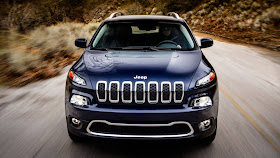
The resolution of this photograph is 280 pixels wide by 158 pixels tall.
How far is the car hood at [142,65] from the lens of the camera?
3.08m

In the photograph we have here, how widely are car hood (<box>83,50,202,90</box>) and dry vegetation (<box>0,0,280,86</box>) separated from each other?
A: 162 inches

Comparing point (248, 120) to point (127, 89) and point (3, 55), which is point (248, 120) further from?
point (3, 55)

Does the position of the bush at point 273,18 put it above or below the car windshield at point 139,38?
below

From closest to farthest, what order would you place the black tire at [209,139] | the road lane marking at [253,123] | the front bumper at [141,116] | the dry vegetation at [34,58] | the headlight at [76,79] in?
the front bumper at [141,116] → the headlight at [76,79] → the black tire at [209,139] → the road lane marking at [253,123] → the dry vegetation at [34,58]

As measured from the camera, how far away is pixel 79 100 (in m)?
3.12

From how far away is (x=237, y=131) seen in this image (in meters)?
3.98

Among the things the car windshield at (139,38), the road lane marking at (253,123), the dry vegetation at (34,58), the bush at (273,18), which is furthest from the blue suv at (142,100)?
the bush at (273,18)

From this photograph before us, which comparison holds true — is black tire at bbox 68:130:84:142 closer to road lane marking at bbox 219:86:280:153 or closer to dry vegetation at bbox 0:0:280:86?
road lane marking at bbox 219:86:280:153

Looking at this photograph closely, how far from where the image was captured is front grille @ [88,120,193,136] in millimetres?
2924

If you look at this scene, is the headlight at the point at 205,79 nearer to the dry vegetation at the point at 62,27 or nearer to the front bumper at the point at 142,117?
the front bumper at the point at 142,117

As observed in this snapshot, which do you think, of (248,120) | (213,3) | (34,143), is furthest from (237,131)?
(213,3)

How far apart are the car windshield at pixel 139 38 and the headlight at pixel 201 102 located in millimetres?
1464

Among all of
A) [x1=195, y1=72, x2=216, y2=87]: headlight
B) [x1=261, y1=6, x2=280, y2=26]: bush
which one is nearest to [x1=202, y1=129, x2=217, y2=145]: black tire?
[x1=195, y1=72, x2=216, y2=87]: headlight

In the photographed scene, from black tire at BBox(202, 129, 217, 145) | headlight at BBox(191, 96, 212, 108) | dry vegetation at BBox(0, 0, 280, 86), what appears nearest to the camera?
headlight at BBox(191, 96, 212, 108)
